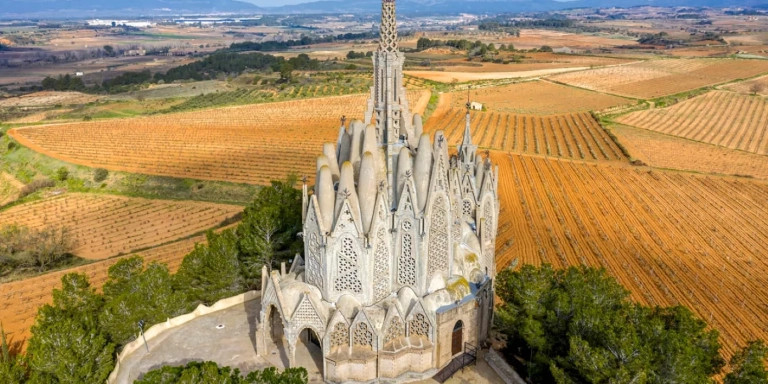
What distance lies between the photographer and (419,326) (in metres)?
24.1

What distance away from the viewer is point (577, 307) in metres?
23.4

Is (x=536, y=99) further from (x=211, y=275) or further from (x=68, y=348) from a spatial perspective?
(x=68, y=348)

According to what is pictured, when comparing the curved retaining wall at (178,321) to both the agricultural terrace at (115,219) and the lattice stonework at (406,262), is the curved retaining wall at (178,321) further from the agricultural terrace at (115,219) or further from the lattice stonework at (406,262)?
the agricultural terrace at (115,219)

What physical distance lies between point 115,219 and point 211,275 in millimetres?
33259

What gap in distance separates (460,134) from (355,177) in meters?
66.8

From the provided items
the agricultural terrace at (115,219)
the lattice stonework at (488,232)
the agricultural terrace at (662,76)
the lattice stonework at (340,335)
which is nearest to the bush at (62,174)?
the agricultural terrace at (115,219)

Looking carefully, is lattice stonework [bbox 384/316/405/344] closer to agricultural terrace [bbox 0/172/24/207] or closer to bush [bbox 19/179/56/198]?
bush [bbox 19/179/56/198]

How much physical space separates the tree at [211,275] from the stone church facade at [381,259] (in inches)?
276

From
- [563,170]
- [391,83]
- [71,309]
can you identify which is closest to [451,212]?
[391,83]

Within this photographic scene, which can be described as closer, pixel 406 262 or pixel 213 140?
pixel 406 262

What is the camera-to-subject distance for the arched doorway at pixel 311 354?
24188 millimetres

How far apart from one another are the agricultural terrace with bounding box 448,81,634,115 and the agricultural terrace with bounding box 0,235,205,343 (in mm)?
81235

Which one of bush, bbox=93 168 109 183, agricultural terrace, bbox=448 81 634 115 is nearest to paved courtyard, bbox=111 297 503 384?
bush, bbox=93 168 109 183

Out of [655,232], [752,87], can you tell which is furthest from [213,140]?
[752,87]
